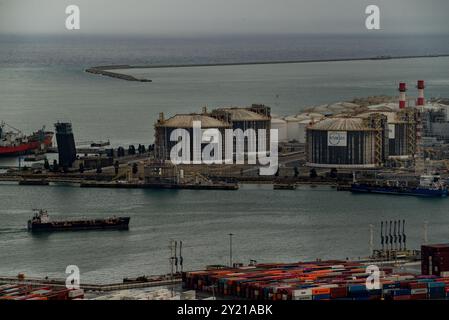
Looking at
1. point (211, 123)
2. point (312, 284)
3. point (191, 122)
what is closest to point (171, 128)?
point (191, 122)

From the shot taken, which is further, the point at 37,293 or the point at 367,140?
the point at 367,140

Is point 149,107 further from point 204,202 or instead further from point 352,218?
point 352,218

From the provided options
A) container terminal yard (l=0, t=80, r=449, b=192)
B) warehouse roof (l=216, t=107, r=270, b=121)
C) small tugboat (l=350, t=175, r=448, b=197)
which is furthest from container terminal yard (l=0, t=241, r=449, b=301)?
warehouse roof (l=216, t=107, r=270, b=121)

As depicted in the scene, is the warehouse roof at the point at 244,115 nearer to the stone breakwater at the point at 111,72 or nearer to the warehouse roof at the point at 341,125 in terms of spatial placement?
the warehouse roof at the point at 341,125

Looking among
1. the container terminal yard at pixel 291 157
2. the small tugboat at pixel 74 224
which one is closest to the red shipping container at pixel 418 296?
the small tugboat at pixel 74 224

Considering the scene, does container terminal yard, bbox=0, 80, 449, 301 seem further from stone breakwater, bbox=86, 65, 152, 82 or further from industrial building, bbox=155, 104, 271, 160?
stone breakwater, bbox=86, 65, 152, 82

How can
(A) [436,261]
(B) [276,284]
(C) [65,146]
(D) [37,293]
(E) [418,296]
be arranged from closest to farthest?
(D) [37,293]
(E) [418,296]
(B) [276,284]
(A) [436,261]
(C) [65,146]

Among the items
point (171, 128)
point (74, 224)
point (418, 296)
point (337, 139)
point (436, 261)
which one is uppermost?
point (171, 128)

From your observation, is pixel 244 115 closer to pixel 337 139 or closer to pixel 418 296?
pixel 337 139
